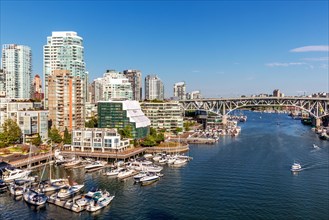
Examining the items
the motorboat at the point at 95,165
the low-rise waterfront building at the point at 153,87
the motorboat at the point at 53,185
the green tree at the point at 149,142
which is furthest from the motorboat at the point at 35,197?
the low-rise waterfront building at the point at 153,87

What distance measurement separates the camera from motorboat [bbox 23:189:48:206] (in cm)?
2746

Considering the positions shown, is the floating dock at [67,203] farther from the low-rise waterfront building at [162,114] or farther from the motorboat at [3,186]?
the low-rise waterfront building at [162,114]

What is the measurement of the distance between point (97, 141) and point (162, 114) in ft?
76.8

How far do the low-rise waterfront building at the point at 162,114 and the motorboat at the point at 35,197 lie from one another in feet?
132

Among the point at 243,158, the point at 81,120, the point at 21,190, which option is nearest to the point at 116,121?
the point at 81,120

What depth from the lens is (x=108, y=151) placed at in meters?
47.3

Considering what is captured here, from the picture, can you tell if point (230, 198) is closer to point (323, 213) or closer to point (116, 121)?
point (323, 213)

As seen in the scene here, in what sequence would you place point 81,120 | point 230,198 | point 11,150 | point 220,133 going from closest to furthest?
point 230,198
point 11,150
point 81,120
point 220,133

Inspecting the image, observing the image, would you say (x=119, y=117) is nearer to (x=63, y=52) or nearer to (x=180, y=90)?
(x=63, y=52)

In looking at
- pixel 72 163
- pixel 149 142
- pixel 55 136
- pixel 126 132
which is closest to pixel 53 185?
pixel 72 163

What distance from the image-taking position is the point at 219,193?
3012 cm

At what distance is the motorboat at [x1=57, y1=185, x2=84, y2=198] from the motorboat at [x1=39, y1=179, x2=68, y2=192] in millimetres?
1362

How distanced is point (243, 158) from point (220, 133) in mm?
28742

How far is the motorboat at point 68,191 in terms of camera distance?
29.0 meters
